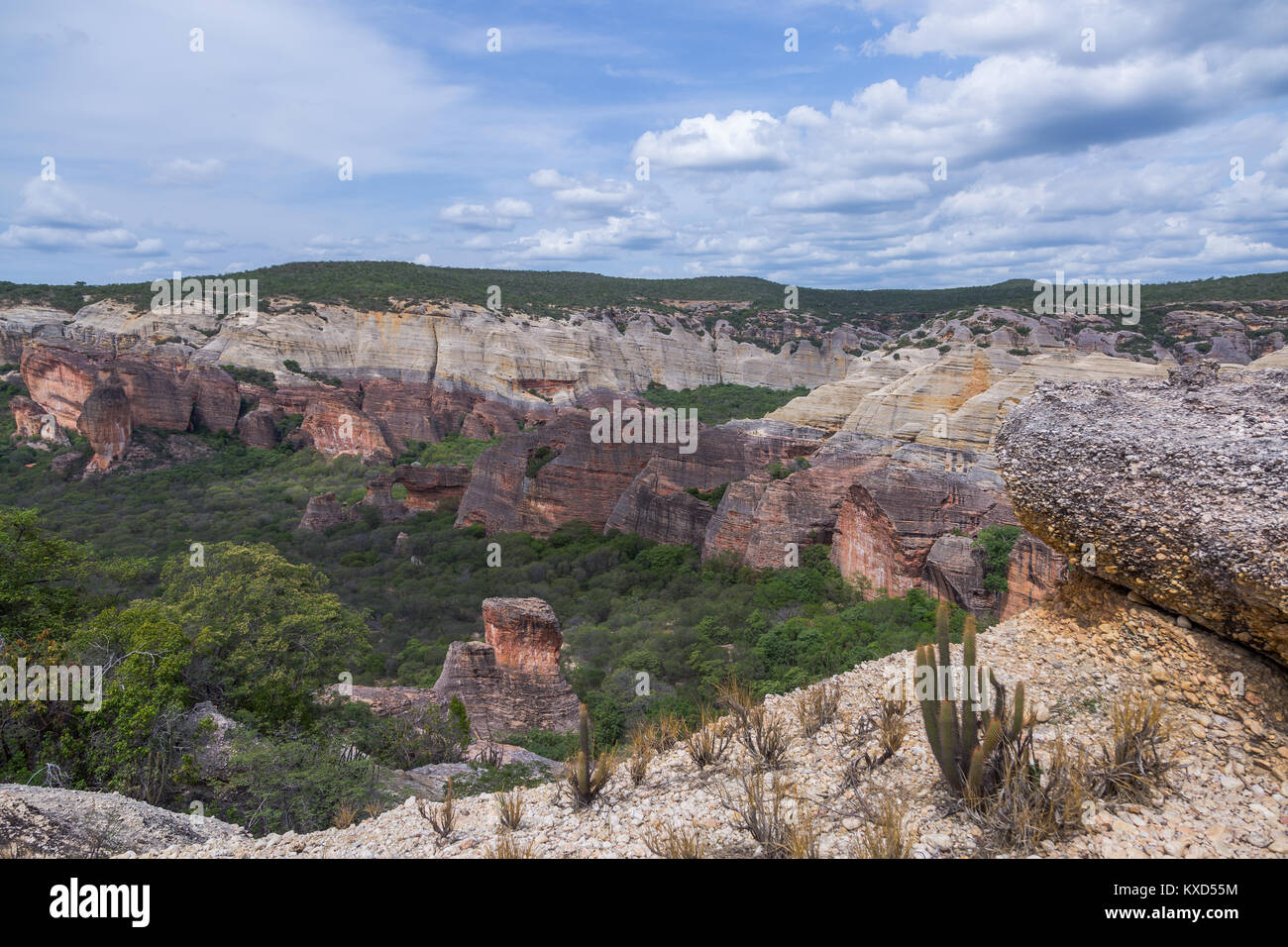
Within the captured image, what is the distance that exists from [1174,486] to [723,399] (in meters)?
52.0

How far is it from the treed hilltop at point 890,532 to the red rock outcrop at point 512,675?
0.05 meters

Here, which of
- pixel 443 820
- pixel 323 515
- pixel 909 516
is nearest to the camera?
pixel 443 820

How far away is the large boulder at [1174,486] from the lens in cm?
461

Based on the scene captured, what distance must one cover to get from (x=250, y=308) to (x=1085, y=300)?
67.6m

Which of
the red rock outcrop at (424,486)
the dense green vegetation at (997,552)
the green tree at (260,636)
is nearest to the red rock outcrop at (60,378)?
the red rock outcrop at (424,486)

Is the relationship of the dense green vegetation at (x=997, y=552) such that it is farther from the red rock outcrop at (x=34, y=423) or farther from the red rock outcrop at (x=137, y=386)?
the red rock outcrop at (x=34, y=423)

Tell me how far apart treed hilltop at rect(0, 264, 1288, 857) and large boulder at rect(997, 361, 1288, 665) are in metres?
0.02

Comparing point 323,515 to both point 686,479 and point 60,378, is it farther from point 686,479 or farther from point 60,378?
point 60,378

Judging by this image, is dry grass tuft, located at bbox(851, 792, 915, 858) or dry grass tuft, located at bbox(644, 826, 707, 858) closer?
dry grass tuft, located at bbox(851, 792, 915, 858)

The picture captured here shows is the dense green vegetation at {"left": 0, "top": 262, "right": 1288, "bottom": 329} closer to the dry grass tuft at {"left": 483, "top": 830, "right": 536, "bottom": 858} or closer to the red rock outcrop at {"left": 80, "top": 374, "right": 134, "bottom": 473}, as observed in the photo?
the red rock outcrop at {"left": 80, "top": 374, "right": 134, "bottom": 473}

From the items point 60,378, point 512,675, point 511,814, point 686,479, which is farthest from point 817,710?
point 60,378

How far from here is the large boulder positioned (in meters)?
4.61

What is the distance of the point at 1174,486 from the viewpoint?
508 cm

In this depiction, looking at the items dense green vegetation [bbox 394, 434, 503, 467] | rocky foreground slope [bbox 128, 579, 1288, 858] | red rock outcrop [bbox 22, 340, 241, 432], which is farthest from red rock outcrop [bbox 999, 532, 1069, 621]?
red rock outcrop [bbox 22, 340, 241, 432]
